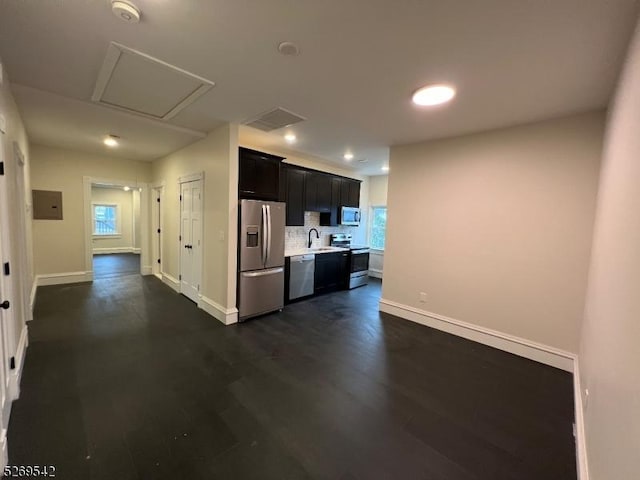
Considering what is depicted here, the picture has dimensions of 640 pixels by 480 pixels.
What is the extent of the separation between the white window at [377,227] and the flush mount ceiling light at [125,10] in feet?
20.6

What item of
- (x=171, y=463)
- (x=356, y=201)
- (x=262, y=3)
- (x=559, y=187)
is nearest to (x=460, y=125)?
(x=559, y=187)

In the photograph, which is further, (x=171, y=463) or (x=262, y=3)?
(x=171, y=463)

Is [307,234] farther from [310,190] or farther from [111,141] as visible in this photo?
[111,141]

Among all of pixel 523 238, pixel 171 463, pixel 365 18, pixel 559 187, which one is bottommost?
pixel 171 463

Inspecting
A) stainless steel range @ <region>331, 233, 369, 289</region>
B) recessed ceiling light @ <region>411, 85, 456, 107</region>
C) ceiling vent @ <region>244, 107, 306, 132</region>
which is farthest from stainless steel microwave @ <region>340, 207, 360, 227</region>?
recessed ceiling light @ <region>411, 85, 456, 107</region>

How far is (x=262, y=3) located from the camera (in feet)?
5.02

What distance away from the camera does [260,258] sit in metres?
4.10

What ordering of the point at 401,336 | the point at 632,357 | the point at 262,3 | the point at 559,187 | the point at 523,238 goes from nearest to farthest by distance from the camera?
the point at 632,357, the point at 262,3, the point at 559,187, the point at 523,238, the point at 401,336

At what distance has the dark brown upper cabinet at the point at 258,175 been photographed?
12.7 ft

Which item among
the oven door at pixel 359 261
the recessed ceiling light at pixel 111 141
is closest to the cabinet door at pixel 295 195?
the oven door at pixel 359 261

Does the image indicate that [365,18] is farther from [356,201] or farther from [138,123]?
[356,201]

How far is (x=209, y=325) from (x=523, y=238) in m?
4.12

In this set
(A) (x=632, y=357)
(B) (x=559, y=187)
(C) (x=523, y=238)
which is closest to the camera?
(A) (x=632, y=357)

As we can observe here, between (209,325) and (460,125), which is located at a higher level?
(460,125)
